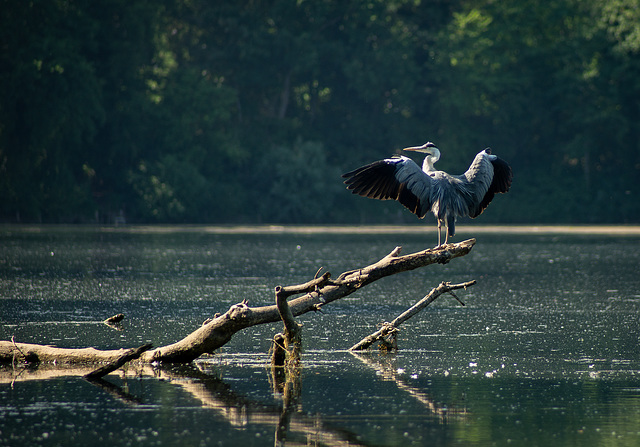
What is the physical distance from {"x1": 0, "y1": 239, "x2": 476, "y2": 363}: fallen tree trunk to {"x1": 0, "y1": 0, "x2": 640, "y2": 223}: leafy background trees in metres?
44.0

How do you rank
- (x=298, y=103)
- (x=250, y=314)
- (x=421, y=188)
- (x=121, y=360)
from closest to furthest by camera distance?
1. (x=121, y=360)
2. (x=250, y=314)
3. (x=421, y=188)
4. (x=298, y=103)

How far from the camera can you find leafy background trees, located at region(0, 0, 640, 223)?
185 feet

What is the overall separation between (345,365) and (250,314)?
1.67 metres

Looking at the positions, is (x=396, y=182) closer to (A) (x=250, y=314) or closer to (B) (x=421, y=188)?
(B) (x=421, y=188)

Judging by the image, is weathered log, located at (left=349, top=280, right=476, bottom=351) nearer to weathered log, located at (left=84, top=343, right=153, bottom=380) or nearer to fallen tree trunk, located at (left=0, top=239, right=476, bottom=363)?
fallen tree trunk, located at (left=0, top=239, right=476, bottom=363)

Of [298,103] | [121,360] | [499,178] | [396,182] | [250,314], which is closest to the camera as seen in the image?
[121,360]

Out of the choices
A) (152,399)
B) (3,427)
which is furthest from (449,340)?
(3,427)

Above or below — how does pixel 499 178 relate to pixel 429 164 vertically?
below

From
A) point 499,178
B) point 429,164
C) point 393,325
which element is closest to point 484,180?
point 499,178

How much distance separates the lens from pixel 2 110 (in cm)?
5559

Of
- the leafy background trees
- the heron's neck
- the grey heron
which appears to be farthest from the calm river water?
the leafy background trees

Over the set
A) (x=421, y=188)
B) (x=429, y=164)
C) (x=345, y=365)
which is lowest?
(x=345, y=365)

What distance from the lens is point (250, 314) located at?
12.3 meters

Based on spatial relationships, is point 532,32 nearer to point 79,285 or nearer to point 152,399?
point 79,285
